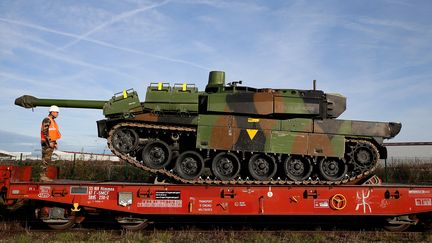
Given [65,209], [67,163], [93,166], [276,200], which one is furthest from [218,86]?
[67,163]

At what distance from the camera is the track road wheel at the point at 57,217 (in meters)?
10.2

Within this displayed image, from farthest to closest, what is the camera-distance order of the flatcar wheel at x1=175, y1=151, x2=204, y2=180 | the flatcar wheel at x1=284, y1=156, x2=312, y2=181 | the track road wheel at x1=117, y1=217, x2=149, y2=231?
the flatcar wheel at x1=284, y1=156, x2=312, y2=181 < the flatcar wheel at x1=175, y1=151, x2=204, y2=180 < the track road wheel at x1=117, y1=217, x2=149, y2=231

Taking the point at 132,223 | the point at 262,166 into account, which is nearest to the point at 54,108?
the point at 132,223

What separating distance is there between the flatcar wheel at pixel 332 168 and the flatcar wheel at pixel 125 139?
5.62 metres

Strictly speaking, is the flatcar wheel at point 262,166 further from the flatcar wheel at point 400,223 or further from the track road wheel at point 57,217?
the track road wheel at point 57,217

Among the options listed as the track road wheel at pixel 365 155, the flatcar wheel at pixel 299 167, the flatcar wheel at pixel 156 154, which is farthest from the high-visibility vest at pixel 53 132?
the track road wheel at pixel 365 155

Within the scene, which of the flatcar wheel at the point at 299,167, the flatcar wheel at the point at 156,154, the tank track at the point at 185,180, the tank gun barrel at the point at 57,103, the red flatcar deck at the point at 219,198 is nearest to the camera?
the red flatcar deck at the point at 219,198

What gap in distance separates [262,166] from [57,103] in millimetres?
6684

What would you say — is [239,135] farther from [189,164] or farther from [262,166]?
[189,164]

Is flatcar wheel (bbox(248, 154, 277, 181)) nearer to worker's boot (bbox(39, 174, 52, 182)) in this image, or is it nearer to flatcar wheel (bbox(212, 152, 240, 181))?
flatcar wheel (bbox(212, 152, 240, 181))

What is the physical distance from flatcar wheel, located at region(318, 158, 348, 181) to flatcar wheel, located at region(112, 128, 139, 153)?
5623mm

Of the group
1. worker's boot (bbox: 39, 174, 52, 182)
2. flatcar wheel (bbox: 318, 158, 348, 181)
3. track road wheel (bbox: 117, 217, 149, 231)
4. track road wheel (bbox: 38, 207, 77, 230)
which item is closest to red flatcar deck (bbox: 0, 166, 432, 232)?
track road wheel (bbox: 38, 207, 77, 230)

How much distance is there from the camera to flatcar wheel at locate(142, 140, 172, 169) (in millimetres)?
11539

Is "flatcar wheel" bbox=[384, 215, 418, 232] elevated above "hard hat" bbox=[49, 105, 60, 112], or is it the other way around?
"hard hat" bbox=[49, 105, 60, 112]
